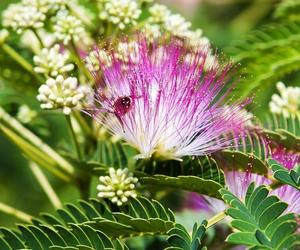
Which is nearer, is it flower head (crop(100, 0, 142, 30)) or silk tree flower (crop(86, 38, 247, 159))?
silk tree flower (crop(86, 38, 247, 159))

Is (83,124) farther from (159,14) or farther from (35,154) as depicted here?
(159,14)

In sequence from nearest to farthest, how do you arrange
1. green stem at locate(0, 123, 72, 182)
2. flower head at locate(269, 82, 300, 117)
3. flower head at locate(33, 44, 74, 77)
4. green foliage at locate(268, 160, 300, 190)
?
green foliage at locate(268, 160, 300, 190), flower head at locate(33, 44, 74, 77), green stem at locate(0, 123, 72, 182), flower head at locate(269, 82, 300, 117)

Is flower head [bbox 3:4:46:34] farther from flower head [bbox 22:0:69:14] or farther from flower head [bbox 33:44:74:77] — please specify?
flower head [bbox 33:44:74:77]

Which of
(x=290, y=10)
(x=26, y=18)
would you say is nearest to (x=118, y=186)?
(x=26, y=18)

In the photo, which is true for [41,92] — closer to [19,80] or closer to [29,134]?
[29,134]

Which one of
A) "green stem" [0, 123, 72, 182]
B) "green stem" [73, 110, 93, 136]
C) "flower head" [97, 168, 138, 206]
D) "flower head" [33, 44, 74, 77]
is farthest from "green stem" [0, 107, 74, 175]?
"flower head" [97, 168, 138, 206]

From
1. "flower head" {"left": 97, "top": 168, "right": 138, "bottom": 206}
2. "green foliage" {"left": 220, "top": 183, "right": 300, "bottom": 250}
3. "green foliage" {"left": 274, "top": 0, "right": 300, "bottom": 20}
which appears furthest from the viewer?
"green foliage" {"left": 274, "top": 0, "right": 300, "bottom": 20}

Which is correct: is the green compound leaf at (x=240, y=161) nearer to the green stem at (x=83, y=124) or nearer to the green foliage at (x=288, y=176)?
the green foliage at (x=288, y=176)
